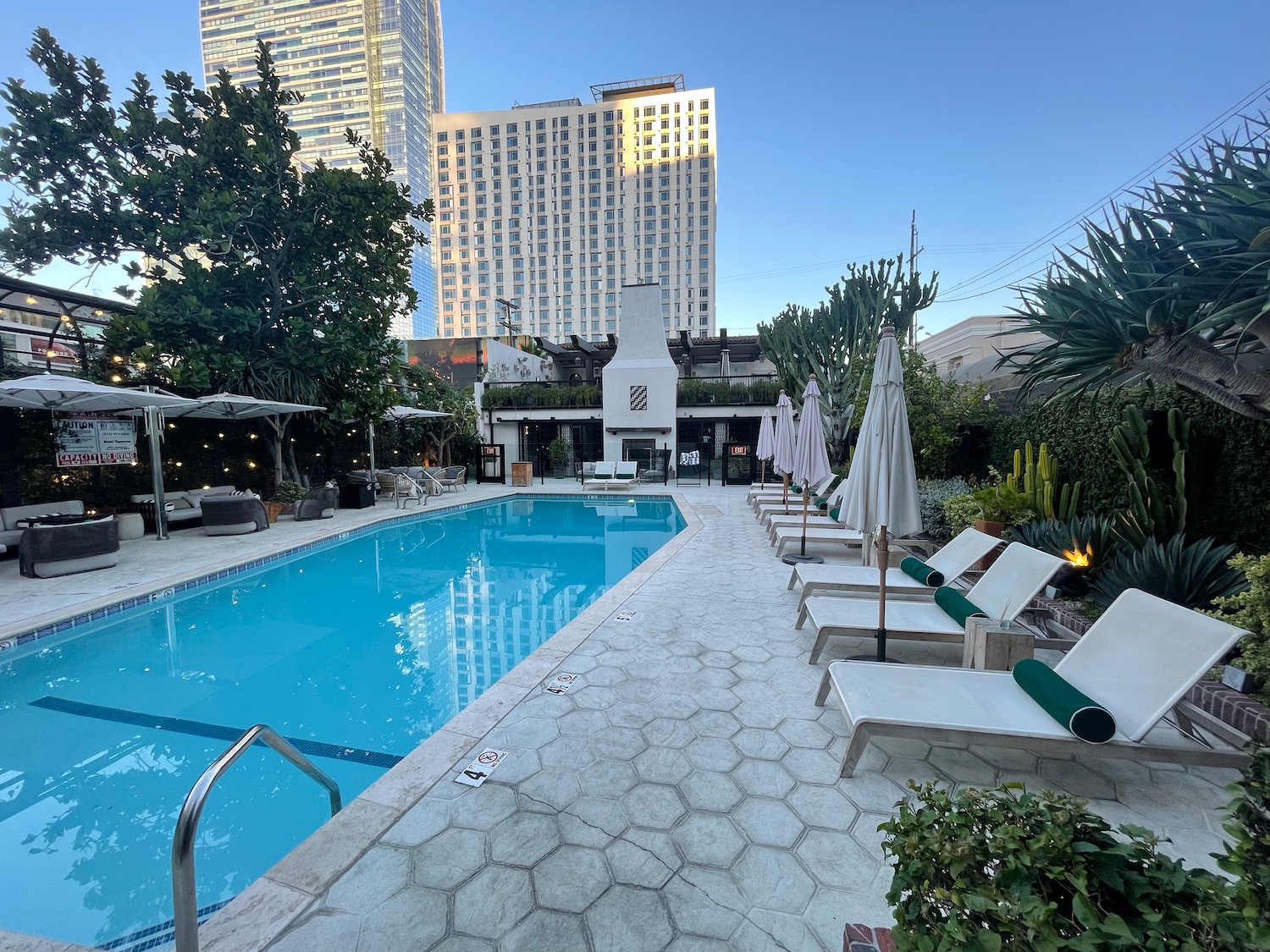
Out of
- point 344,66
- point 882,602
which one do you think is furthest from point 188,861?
point 344,66

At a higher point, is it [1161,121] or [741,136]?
[741,136]

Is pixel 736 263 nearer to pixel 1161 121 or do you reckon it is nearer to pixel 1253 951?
pixel 1161 121

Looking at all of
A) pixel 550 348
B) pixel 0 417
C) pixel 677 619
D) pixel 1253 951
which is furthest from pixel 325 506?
pixel 550 348

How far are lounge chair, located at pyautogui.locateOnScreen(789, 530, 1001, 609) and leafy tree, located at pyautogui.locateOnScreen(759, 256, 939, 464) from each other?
19.6 feet

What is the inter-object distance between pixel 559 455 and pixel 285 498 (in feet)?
33.0

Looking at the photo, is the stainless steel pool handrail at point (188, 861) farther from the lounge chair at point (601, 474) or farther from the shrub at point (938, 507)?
the lounge chair at point (601, 474)

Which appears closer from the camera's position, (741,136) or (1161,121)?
(1161,121)

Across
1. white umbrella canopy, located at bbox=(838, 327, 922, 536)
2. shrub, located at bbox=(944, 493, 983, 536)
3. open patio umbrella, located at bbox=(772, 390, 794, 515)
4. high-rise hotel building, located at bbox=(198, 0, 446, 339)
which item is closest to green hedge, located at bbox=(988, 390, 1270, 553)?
shrub, located at bbox=(944, 493, 983, 536)

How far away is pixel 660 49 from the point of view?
2746 inches

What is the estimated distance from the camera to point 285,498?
12523mm

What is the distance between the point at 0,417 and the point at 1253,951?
14.2m

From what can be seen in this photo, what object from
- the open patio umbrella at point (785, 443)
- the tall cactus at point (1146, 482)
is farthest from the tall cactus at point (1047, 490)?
the open patio umbrella at point (785, 443)

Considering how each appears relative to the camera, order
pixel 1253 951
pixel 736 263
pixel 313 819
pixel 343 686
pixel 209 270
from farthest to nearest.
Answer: pixel 736 263 → pixel 209 270 → pixel 343 686 → pixel 313 819 → pixel 1253 951

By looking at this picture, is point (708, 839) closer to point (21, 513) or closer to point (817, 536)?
point (817, 536)
